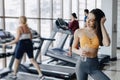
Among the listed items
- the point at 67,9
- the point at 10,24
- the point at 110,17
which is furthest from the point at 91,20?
the point at 67,9

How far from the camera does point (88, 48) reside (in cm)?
273

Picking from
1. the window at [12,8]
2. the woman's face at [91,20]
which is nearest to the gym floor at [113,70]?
the window at [12,8]

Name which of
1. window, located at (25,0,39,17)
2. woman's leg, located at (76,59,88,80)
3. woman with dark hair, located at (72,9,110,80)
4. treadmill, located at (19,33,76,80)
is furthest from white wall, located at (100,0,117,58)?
woman's leg, located at (76,59,88,80)

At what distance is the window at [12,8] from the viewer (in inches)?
248

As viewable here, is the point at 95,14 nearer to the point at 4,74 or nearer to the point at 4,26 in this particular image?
the point at 4,74

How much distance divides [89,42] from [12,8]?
4279mm

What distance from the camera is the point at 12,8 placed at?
662 cm

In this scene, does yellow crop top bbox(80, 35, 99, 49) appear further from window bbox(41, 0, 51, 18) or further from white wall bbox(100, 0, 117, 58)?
white wall bbox(100, 0, 117, 58)

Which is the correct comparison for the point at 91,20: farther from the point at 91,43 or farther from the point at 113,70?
the point at 113,70

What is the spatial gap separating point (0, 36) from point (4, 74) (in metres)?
0.83

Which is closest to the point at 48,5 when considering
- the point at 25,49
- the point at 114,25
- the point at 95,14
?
the point at 114,25

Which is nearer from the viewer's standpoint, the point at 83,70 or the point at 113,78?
the point at 83,70

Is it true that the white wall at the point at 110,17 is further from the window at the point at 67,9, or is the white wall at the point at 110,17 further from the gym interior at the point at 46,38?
the window at the point at 67,9

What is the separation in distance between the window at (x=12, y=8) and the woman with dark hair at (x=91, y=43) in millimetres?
3877
